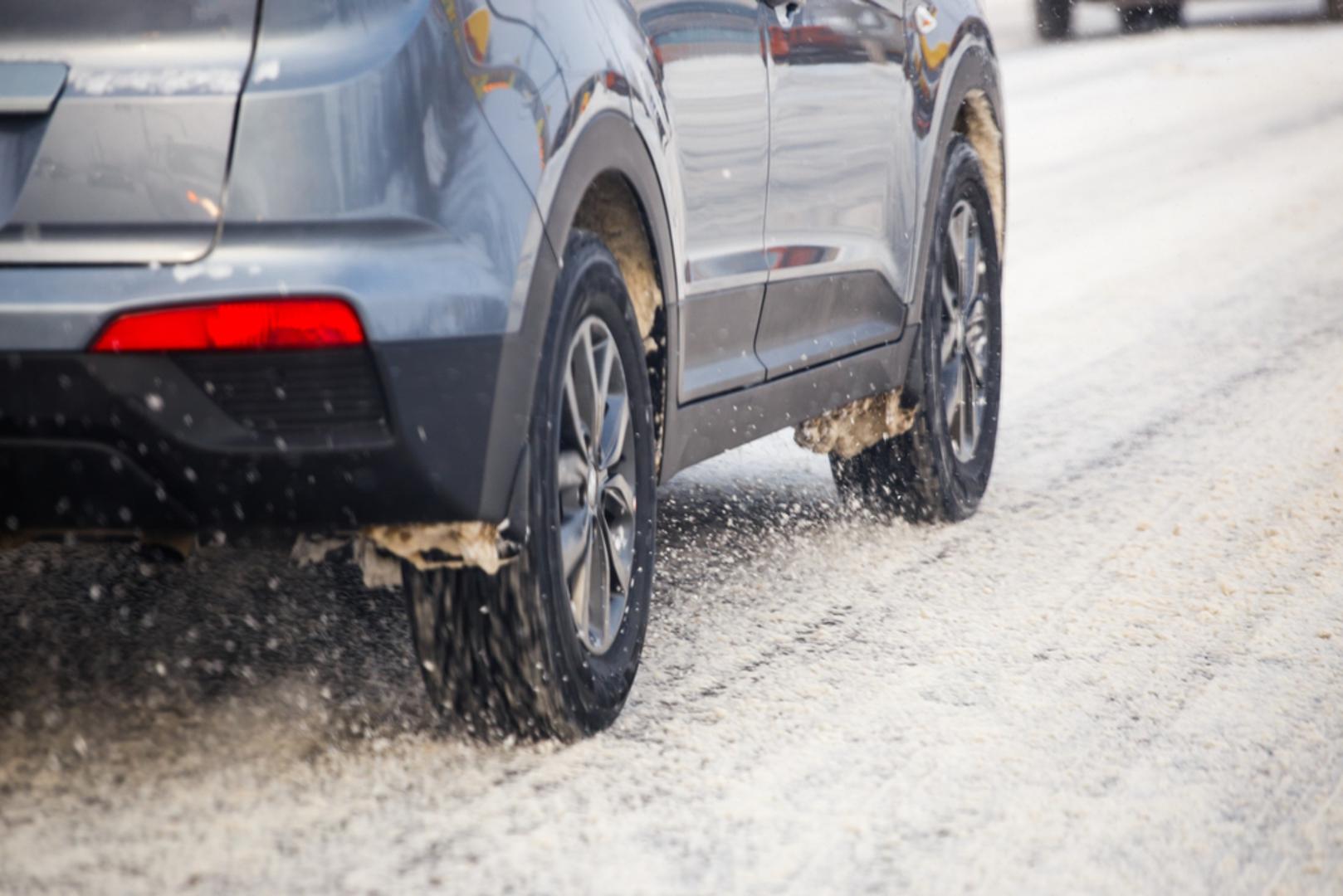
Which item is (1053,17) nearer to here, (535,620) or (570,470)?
(570,470)

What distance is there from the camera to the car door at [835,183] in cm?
438

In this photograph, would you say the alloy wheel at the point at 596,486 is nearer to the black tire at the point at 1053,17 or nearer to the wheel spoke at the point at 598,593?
the wheel spoke at the point at 598,593

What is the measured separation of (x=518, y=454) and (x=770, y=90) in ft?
4.36

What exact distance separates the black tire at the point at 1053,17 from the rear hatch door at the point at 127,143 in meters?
26.8

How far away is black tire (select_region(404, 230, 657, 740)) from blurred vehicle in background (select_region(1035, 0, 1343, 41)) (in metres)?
25.7

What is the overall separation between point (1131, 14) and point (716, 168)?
28954mm

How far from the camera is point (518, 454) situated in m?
3.22

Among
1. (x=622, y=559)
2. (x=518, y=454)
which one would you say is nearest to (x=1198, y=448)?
(x=622, y=559)

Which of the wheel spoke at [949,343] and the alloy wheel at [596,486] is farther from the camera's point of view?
the wheel spoke at [949,343]

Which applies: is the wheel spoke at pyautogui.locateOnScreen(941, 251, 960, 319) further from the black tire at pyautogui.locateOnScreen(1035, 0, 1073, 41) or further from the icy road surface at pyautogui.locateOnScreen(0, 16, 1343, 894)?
the black tire at pyautogui.locateOnScreen(1035, 0, 1073, 41)

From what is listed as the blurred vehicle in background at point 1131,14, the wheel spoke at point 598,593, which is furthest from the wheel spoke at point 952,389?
the blurred vehicle in background at point 1131,14

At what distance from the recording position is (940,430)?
215 inches

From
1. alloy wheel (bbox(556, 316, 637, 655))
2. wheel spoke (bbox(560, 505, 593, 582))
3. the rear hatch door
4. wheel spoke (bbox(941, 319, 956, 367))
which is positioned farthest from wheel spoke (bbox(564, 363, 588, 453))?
wheel spoke (bbox(941, 319, 956, 367))

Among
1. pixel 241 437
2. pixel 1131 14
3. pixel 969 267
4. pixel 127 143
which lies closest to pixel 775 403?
pixel 969 267
